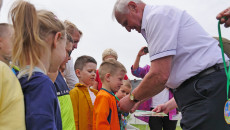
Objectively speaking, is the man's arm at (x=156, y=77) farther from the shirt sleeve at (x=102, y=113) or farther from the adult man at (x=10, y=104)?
the adult man at (x=10, y=104)

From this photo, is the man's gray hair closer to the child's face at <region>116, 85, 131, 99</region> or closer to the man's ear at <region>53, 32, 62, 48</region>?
the man's ear at <region>53, 32, 62, 48</region>

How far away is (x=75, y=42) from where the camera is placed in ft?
12.3

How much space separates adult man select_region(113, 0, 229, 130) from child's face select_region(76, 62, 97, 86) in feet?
5.51

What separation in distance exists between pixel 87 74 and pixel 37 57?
8.51 ft

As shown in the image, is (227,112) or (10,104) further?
(227,112)

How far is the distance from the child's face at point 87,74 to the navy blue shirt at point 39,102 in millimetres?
2638

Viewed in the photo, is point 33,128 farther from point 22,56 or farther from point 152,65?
point 152,65

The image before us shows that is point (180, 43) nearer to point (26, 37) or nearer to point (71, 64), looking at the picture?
point (26, 37)

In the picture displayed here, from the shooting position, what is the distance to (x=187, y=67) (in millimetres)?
2002

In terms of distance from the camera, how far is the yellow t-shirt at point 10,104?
1.07m

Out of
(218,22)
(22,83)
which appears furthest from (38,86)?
(218,22)

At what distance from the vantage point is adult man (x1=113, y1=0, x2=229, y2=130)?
1.86 meters

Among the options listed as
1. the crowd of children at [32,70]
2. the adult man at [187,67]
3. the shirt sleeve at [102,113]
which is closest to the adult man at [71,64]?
the shirt sleeve at [102,113]

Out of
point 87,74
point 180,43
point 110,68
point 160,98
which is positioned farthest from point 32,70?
point 160,98
